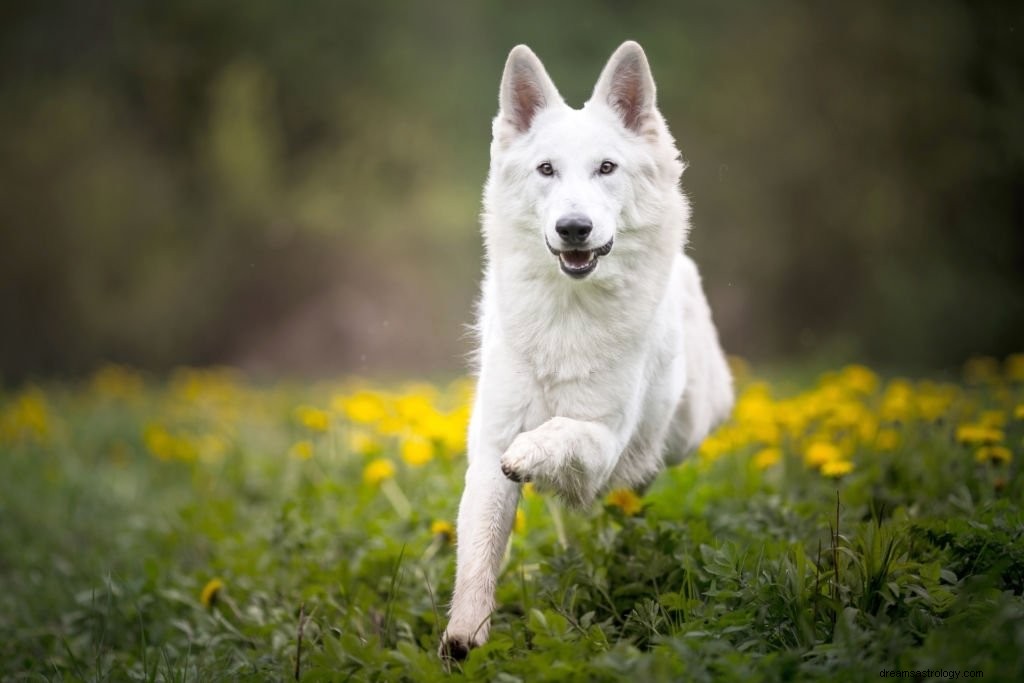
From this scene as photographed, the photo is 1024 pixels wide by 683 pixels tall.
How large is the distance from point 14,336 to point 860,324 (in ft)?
35.8

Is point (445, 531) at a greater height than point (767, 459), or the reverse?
point (767, 459)

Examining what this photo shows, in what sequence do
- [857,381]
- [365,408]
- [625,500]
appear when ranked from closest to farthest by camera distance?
[625,500] → [365,408] → [857,381]

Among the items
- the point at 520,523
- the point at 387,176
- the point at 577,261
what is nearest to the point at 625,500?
the point at 520,523

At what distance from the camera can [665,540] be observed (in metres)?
3.22

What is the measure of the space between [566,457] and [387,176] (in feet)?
35.2

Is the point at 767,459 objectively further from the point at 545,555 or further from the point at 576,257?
the point at 576,257

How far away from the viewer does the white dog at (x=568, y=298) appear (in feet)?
9.42

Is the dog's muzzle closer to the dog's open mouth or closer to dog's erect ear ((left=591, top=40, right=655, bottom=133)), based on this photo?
the dog's open mouth

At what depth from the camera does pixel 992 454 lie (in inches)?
142

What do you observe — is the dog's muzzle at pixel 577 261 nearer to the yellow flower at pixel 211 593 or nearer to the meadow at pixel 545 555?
the meadow at pixel 545 555

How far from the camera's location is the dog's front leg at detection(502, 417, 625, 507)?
267 centimetres

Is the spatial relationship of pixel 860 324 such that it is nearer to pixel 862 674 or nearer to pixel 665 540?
pixel 665 540

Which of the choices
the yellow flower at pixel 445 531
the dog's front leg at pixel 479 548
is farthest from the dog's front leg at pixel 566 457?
the yellow flower at pixel 445 531

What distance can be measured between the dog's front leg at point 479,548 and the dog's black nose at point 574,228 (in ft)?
2.33
